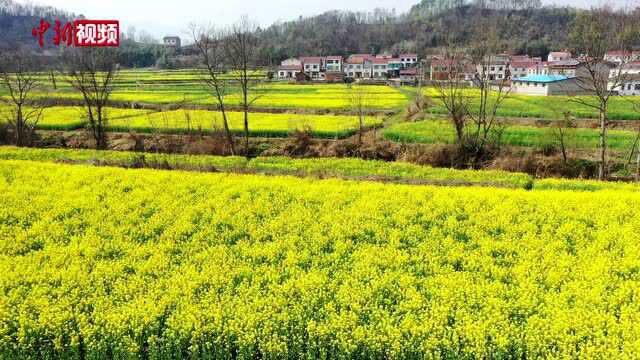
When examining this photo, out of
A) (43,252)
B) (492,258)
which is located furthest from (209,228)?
(492,258)

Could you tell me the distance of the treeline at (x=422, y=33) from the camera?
116 metres

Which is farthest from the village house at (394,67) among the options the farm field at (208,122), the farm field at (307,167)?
the farm field at (307,167)

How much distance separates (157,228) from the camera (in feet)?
44.3

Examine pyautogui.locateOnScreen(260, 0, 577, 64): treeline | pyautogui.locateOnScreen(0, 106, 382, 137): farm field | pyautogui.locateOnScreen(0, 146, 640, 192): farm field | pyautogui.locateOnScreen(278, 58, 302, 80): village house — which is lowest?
pyautogui.locateOnScreen(0, 146, 640, 192): farm field

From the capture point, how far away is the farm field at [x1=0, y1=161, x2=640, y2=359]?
830cm

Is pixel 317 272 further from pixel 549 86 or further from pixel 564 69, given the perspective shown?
pixel 564 69

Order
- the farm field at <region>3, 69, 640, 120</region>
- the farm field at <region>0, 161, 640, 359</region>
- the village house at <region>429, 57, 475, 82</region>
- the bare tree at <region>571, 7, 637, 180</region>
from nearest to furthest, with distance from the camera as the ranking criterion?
1. the farm field at <region>0, 161, 640, 359</region>
2. the bare tree at <region>571, 7, 637, 180</region>
3. the village house at <region>429, 57, 475, 82</region>
4. the farm field at <region>3, 69, 640, 120</region>

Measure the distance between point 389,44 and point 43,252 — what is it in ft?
438

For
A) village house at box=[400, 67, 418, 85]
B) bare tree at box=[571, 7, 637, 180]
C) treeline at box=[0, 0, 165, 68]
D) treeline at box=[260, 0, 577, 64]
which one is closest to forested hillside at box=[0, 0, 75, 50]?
treeline at box=[0, 0, 165, 68]

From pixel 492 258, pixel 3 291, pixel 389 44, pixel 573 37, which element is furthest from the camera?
pixel 389 44

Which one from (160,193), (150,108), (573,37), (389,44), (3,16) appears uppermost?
(3,16)

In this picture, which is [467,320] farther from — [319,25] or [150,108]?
[319,25]

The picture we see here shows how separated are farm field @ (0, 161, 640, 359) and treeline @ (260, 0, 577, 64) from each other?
287 ft

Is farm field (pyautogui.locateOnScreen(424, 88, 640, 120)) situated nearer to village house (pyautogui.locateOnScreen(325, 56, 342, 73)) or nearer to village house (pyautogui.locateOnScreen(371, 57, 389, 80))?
village house (pyautogui.locateOnScreen(371, 57, 389, 80))
